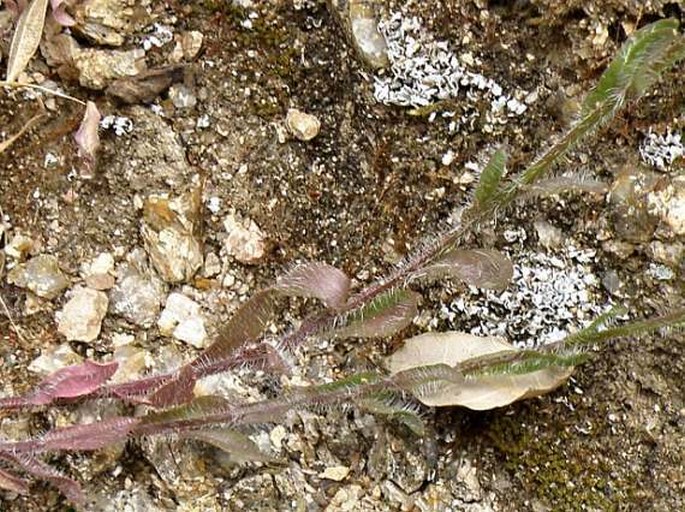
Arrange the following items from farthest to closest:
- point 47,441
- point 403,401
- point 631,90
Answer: point 403,401 → point 47,441 → point 631,90

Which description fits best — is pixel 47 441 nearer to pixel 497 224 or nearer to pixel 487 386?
pixel 487 386

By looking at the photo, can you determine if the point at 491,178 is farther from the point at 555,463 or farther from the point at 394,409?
the point at 555,463

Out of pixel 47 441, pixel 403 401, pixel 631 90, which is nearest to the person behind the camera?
pixel 631 90

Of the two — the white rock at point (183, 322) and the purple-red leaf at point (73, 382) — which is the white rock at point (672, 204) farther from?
the purple-red leaf at point (73, 382)

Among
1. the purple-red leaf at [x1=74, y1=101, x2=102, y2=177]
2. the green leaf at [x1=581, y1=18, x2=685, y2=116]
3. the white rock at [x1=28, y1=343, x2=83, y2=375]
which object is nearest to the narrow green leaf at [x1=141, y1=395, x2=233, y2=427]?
the white rock at [x1=28, y1=343, x2=83, y2=375]

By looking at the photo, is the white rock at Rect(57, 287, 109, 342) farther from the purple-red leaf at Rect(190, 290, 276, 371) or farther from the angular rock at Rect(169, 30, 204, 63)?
the angular rock at Rect(169, 30, 204, 63)

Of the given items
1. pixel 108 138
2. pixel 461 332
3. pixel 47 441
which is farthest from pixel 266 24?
pixel 47 441
